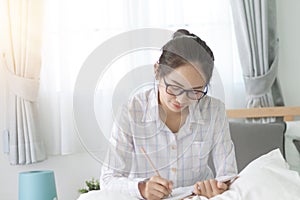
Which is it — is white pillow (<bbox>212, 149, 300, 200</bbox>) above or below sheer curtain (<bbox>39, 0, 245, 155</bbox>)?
below

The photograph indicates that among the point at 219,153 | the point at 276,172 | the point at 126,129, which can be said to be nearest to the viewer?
the point at 276,172

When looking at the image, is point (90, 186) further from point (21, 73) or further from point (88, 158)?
point (21, 73)

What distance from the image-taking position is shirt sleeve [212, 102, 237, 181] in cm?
152

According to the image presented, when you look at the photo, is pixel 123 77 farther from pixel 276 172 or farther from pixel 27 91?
pixel 27 91

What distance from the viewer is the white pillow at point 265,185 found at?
1.13m

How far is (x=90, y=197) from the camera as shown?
1.24 metres

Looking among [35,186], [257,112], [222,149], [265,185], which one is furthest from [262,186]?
[257,112]

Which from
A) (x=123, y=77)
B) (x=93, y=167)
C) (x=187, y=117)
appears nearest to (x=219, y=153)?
(x=187, y=117)

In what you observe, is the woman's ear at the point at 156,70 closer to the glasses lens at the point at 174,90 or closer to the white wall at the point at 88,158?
the glasses lens at the point at 174,90

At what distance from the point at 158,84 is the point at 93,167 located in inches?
46.1

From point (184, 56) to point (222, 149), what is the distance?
0.39m

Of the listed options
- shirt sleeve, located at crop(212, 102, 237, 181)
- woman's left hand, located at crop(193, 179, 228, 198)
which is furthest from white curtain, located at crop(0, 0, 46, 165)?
woman's left hand, located at crop(193, 179, 228, 198)

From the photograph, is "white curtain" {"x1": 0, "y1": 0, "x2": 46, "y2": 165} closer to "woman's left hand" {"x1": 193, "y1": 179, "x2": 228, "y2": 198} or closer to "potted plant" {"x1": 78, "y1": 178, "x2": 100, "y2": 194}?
"potted plant" {"x1": 78, "y1": 178, "x2": 100, "y2": 194}

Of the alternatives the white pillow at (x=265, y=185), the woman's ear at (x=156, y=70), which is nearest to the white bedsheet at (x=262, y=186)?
the white pillow at (x=265, y=185)
